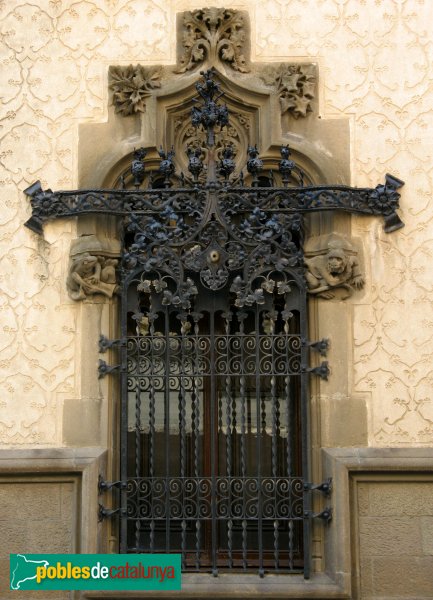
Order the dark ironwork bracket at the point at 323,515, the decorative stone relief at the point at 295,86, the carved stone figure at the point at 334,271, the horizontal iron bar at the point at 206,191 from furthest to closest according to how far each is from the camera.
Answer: the decorative stone relief at the point at 295,86 < the horizontal iron bar at the point at 206,191 < the carved stone figure at the point at 334,271 < the dark ironwork bracket at the point at 323,515

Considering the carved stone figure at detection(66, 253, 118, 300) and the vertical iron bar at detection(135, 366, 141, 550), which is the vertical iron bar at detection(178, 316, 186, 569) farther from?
the carved stone figure at detection(66, 253, 118, 300)

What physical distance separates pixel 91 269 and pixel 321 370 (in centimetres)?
162

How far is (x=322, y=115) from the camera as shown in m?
6.38

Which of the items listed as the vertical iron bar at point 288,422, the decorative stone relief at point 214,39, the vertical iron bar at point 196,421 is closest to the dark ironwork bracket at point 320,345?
the vertical iron bar at point 288,422

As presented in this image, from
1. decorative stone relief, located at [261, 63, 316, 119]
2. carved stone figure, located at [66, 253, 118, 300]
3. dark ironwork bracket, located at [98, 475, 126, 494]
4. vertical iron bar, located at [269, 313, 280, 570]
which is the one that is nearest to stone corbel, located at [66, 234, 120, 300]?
carved stone figure, located at [66, 253, 118, 300]

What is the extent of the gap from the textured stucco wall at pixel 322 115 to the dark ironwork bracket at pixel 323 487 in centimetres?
39

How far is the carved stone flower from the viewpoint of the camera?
21.0 feet

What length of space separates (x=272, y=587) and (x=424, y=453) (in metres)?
1.26

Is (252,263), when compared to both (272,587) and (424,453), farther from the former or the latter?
(272,587)

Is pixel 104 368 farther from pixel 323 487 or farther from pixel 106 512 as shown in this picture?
pixel 323 487

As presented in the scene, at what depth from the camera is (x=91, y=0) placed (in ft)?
21.5

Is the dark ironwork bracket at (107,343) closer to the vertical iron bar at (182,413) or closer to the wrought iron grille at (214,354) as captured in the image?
the wrought iron grille at (214,354)

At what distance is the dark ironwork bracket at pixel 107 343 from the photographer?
20.3 ft

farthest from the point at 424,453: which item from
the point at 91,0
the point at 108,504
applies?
the point at 91,0
